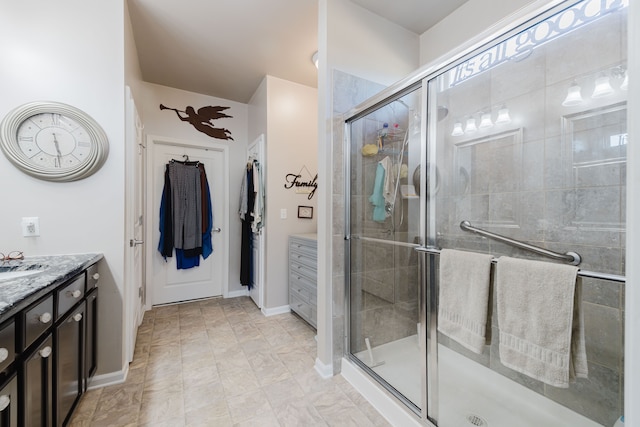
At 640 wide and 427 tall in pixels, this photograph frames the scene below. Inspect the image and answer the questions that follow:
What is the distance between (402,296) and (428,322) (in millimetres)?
515

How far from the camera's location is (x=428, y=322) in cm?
142

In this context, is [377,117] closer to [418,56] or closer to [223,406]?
[418,56]

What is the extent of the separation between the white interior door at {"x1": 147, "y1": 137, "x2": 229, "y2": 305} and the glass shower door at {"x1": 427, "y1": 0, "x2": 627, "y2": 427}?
9.28ft

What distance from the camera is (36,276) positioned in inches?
44.6

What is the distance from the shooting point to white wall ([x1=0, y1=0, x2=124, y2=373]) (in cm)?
157

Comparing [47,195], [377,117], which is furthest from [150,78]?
[377,117]

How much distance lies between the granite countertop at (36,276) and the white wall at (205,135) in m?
1.70

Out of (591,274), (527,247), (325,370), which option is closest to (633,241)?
(591,274)

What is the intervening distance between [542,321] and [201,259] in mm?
3451

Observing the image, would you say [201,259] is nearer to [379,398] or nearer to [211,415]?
[211,415]

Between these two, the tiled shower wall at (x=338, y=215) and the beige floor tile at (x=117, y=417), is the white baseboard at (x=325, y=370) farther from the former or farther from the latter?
the beige floor tile at (x=117, y=417)

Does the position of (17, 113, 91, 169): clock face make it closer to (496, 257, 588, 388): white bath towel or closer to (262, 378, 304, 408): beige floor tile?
(262, 378, 304, 408): beige floor tile

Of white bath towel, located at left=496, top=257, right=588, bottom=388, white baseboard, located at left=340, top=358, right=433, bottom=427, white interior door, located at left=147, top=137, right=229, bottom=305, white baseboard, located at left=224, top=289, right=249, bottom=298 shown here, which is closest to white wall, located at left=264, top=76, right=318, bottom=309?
white baseboard, located at left=224, top=289, right=249, bottom=298

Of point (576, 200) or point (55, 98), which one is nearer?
point (576, 200)
